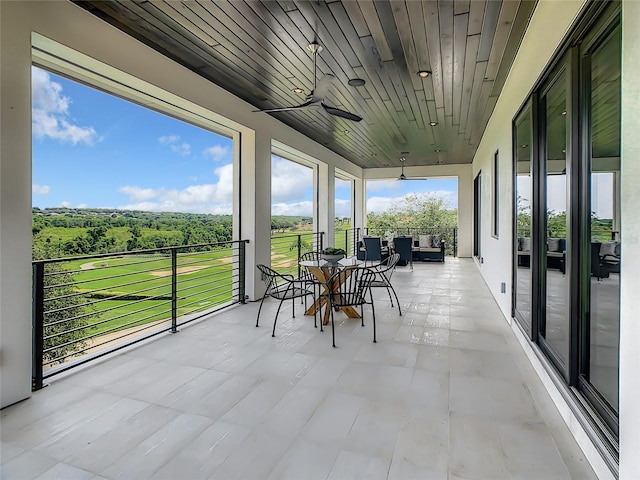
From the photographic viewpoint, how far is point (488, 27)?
2.98 m

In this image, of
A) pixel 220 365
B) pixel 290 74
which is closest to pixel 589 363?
pixel 220 365

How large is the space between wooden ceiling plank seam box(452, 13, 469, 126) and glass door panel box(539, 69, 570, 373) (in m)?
0.87

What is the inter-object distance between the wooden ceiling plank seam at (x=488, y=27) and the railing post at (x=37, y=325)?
374 centimetres

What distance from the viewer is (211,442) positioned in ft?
6.13

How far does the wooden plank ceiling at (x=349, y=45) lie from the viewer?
107 inches

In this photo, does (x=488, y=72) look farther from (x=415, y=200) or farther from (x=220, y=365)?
(x=415, y=200)

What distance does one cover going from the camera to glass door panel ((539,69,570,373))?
2.18 meters

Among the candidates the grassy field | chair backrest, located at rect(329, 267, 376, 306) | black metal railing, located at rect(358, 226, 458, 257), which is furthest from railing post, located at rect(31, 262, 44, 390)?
black metal railing, located at rect(358, 226, 458, 257)

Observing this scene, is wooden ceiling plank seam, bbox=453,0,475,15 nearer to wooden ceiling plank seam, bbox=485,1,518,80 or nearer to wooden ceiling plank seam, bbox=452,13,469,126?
wooden ceiling plank seam, bbox=452,13,469,126

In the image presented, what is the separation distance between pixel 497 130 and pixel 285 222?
12.8 feet

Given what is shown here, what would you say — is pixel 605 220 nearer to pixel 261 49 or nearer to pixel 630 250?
pixel 630 250

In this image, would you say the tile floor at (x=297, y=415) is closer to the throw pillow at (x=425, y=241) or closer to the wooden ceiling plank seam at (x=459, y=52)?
the wooden ceiling plank seam at (x=459, y=52)

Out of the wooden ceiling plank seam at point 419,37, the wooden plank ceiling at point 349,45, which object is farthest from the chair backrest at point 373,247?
the wooden ceiling plank seam at point 419,37

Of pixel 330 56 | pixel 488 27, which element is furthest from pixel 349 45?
pixel 488 27
